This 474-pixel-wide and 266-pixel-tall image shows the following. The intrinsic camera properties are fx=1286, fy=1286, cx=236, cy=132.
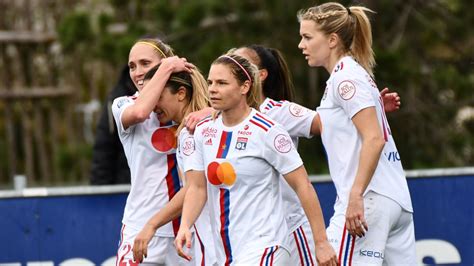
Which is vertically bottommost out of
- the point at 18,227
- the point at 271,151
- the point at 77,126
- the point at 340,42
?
the point at 77,126

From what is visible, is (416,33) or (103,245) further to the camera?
(416,33)

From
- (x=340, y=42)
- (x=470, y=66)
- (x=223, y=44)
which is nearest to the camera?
(x=340, y=42)

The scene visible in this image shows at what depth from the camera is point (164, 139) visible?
7.24 metres

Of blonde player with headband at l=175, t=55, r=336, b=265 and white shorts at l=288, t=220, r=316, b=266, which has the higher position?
blonde player with headband at l=175, t=55, r=336, b=265

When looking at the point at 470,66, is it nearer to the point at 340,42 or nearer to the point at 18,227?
the point at 18,227

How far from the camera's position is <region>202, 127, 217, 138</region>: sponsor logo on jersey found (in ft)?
22.0

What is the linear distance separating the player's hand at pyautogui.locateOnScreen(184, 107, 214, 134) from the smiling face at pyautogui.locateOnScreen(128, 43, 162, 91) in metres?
0.45

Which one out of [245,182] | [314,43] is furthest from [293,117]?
[245,182]

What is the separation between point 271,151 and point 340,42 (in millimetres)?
896

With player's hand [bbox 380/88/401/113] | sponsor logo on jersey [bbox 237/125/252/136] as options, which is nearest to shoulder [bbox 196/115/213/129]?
sponsor logo on jersey [bbox 237/125/252/136]

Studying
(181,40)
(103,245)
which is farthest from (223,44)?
(103,245)

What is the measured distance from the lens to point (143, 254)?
684 centimetres

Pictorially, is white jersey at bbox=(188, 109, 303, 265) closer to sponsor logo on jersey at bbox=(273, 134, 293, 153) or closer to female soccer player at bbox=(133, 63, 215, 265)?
sponsor logo on jersey at bbox=(273, 134, 293, 153)

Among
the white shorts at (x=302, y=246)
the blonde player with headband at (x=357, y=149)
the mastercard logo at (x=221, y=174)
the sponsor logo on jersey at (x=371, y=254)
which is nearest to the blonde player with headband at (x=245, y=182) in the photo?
the mastercard logo at (x=221, y=174)
